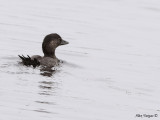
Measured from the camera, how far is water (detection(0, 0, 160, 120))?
40.7ft

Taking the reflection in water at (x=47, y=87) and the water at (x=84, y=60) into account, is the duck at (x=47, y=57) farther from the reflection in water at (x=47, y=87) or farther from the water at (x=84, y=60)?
the reflection in water at (x=47, y=87)

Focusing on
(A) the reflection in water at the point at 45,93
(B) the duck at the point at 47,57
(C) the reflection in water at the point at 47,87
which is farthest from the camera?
(B) the duck at the point at 47,57

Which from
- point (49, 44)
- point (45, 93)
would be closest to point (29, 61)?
point (45, 93)

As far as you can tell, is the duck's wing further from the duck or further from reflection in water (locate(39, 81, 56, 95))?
reflection in water (locate(39, 81, 56, 95))

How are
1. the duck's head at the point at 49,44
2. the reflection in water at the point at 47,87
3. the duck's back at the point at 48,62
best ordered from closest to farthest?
the reflection in water at the point at 47,87 → the duck's back at the point at 48,62 → the duck's head at the point at 49,44

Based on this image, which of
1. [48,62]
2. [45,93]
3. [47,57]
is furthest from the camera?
[47,57]

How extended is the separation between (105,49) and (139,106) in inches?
271

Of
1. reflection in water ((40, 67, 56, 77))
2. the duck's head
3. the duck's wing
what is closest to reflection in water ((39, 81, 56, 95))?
reflection in water ((40, 67, 56, 77))

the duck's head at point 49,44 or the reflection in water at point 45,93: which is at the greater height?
the duck's head at point 49,44

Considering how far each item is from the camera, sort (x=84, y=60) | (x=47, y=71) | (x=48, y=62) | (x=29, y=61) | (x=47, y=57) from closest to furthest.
Answer: (x=29, y=61) < (x=47, y=71) < (x=48, y=62) < (x=47, y=57) < (x=84, y=60)

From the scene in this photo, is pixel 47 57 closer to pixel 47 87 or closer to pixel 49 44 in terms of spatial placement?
pixel 49 44

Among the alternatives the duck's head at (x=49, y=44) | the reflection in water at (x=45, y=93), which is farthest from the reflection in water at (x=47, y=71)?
the duck's head at (x=49, y=44)

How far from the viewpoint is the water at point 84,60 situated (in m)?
12.4

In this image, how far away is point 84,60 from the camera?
17.9 metres
